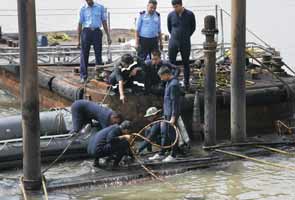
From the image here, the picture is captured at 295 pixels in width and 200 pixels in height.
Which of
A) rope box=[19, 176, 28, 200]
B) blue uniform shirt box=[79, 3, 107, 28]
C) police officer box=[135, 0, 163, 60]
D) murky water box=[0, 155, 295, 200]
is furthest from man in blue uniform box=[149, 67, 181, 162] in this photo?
blue uniform shirt box=[79, 3, 107, 28]

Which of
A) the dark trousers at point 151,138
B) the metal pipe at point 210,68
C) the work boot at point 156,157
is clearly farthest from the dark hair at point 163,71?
the work boot at point 156,157

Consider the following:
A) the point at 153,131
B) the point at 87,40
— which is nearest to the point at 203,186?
the point at 153,131

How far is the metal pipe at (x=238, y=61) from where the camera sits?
12586 mm

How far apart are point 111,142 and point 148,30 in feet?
12.2

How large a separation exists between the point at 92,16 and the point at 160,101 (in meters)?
2.38

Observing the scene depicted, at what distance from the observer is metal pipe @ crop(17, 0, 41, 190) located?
999 centimetres

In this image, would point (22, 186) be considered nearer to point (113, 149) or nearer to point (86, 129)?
point (113, 149)

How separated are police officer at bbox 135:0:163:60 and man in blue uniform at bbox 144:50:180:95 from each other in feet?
3.20

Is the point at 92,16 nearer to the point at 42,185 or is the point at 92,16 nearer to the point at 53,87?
the point at 53,87

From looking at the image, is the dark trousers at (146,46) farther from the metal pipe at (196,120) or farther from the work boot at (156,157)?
the work boot at (156,157)

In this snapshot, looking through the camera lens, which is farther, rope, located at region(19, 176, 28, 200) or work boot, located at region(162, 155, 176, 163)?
work boot, located at region(162, 155, 176, 163)

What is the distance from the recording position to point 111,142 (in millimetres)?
11234

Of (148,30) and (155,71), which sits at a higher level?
(148,30)

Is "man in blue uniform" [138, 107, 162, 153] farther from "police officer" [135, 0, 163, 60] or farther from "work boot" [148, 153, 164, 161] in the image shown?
"police officer" [135, 0, 163, 60]
